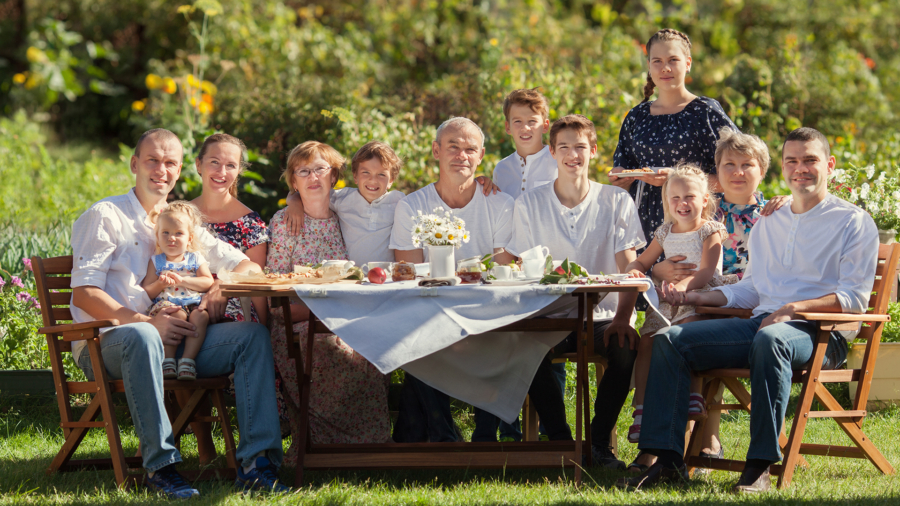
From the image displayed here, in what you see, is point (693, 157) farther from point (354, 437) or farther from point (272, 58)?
point (272, 58)

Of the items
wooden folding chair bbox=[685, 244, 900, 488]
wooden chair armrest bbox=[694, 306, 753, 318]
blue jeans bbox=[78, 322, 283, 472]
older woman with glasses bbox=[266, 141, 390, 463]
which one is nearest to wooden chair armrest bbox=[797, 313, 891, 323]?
wooden folding chair bbox=[685, 244, 900, 488]

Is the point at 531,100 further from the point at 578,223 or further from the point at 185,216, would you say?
the point at 185,216

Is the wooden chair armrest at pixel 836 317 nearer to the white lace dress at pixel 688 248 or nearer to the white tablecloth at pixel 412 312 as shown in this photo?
the white lace dress at pixel 688 248

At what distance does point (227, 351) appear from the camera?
343cm

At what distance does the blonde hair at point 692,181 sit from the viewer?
3.94m

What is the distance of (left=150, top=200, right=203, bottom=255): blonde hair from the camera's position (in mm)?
3653

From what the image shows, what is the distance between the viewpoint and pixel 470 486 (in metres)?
3.33

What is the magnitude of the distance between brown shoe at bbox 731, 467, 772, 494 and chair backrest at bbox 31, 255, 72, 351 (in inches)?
111

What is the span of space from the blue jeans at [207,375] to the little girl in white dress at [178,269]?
144 millimetres

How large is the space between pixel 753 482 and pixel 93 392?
260 cm

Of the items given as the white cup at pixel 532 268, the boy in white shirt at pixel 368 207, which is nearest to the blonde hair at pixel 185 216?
the boy in white shirt at pixel 368 207

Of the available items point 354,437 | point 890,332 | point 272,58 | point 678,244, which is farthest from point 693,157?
point 272,58

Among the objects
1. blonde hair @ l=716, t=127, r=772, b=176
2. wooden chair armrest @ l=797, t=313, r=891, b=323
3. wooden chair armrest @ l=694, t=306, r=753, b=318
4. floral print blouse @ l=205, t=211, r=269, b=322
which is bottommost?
wooden chair armrest @ l=694, t=306, r=753, b=318

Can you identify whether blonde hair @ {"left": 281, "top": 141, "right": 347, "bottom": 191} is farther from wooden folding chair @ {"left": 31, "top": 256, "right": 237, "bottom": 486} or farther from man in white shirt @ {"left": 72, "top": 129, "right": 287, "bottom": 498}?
wooden folding chair @ {"left": 31, "top": 256, "right": 237, "bottom": 486}
